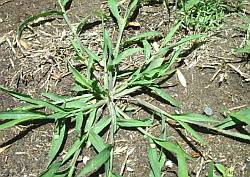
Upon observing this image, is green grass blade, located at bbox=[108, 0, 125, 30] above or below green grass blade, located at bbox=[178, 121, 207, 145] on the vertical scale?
above

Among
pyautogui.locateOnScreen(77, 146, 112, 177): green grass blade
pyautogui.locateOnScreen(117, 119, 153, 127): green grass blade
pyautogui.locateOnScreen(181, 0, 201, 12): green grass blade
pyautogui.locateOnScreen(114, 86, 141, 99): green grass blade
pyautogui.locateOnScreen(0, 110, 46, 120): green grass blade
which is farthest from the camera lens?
pyautogui.locateOnScreen(181, 0, 201, 12): green grass blade

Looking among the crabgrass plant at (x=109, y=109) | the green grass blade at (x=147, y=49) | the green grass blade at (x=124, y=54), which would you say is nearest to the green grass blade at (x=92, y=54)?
the crabgrass plant at (x=109, y=109)

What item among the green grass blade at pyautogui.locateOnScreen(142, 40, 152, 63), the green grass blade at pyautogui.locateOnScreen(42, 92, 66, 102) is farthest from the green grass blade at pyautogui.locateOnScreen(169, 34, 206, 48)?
the green grass blade at pyautogui.locateOnScreen(42, 92, 66, 102)

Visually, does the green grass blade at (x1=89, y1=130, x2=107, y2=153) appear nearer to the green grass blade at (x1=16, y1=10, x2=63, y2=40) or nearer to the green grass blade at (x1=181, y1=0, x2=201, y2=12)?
the green grass blade at (x1=16, y1=10, x2=63, y2=40)

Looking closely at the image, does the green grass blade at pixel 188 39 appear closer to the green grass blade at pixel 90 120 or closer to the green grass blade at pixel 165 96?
the green grass blade at pixel 165 96

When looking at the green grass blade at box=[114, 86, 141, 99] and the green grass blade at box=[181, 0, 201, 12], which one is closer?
the green grass blade at box=[114, 86, 141, 99]

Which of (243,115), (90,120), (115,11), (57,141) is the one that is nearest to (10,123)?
(57,141)

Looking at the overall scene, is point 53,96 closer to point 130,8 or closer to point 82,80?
point 82,80

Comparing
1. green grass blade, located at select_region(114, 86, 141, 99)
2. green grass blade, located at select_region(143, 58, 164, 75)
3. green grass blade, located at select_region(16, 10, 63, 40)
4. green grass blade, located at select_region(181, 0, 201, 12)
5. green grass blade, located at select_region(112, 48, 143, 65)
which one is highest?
green grass blade, located at select_region(16, 10, 63, 40)
